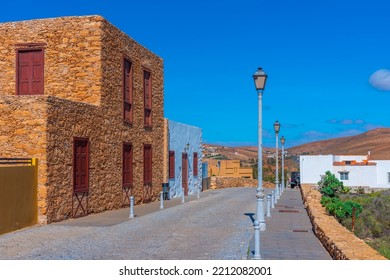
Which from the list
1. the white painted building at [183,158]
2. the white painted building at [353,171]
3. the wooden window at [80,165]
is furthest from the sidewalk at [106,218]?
the white painted building at [353,171]

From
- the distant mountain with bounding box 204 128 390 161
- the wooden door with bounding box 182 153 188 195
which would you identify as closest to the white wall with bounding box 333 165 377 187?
the wooden door with bounding box 182 153 188 195

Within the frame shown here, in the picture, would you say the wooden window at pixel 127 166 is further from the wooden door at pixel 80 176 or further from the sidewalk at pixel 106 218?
the wooden door at pixel 80 176

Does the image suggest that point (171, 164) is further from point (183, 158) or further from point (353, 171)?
point (353, 171)

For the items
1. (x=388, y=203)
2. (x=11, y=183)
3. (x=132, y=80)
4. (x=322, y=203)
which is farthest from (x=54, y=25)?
(x=388, y=203)

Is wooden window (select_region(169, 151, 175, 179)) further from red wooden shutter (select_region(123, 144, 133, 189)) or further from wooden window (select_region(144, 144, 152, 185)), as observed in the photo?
red wooden shutter (select_region(123, 144, 133, 189))

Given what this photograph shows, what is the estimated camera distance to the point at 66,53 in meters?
21.5

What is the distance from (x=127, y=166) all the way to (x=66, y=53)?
5786 millimetres

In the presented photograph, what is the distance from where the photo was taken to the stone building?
16828mm

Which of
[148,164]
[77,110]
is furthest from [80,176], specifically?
[148,164]

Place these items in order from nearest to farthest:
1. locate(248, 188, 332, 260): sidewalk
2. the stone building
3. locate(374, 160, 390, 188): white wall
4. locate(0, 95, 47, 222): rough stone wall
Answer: locate(248, 188, 332, 260): sidewalk < locate(0, 95, 47, 222): rough stone wall < the stone building < locate(374, 160, 390, 188): white wall

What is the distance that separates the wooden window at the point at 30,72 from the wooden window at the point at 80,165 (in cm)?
390

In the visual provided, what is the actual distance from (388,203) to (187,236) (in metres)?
22.9

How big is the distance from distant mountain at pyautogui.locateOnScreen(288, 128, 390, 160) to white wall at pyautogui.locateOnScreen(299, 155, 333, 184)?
69.4 m

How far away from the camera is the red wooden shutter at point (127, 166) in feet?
78.6
